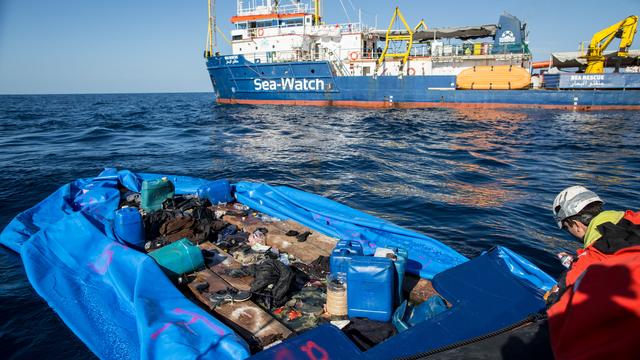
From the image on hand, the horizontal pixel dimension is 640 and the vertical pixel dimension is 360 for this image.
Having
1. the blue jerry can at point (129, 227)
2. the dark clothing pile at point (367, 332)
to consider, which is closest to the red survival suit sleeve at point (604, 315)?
the dark clothing pile at point (367, 332)

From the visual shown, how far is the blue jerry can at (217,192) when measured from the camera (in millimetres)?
6383

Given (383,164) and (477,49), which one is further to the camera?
(477,49)

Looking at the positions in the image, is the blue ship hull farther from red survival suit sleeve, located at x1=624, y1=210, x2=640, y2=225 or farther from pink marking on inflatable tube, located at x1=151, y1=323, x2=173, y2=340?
pink marking on inflatable tube, located at x1=151, y1=323, x2=173, y2=340

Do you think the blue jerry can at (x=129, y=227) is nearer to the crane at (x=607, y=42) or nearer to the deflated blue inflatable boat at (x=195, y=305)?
the deflated blue inflatable boat at (x=195, y=305)

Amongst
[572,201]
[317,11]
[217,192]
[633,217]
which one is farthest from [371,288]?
[317,11]

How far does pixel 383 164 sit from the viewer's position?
11.6 metres

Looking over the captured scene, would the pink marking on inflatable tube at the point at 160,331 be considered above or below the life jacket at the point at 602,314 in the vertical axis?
below

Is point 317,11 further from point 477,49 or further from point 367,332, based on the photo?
point 367,332

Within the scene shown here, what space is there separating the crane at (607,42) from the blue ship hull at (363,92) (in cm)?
226

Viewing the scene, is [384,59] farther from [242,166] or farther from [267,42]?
[242,166]

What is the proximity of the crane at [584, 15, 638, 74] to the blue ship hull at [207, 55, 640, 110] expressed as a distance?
2.26 metres

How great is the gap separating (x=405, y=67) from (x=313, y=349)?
28.3 m

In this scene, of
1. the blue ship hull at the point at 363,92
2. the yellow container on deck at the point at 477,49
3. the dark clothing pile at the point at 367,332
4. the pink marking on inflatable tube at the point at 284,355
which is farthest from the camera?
the yellow container on deck at the point at 477,49

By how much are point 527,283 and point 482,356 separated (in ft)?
8.44
